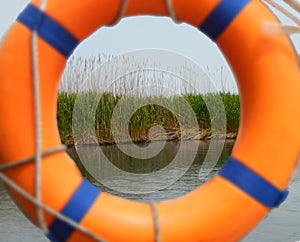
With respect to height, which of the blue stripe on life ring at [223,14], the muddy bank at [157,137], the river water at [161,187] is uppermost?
the blue stripe on life ring at [223,14]

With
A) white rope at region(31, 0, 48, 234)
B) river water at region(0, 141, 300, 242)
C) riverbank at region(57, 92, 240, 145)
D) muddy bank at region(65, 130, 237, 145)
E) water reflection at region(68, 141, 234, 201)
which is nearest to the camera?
white rope at region(31, 0, 48, 234)

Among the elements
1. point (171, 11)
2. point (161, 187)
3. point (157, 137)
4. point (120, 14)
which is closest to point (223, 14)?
point (171, 11)

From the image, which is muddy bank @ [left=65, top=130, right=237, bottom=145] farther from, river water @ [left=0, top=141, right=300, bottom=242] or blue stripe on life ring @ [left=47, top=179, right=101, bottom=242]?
blue stripe on life ring @ [left=47, top=179, right=101, bottom=242]

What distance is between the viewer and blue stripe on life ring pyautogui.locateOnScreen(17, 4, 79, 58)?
1612mm

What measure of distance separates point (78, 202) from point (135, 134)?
27.7ft

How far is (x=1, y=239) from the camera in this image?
4051mm

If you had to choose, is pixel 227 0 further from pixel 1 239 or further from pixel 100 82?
pixel 100 82

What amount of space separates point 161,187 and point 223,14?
4654 millimetres

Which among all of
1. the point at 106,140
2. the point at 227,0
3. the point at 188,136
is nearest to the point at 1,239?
the point at 227,0

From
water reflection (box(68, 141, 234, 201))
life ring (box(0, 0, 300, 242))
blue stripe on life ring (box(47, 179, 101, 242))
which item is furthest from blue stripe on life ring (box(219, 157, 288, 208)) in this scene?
water reflection (box(68, 141, 234, 201))

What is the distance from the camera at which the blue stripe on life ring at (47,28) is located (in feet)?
5.29

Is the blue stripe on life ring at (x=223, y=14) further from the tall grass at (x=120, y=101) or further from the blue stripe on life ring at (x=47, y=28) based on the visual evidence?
the tall grass at (x=120, y=101)

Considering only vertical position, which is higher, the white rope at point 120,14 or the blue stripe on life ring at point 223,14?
the blue stripe on life ring at point 223,14

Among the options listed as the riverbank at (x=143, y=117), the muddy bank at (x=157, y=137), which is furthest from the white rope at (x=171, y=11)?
the muddy bank at (x=157, y=137)
